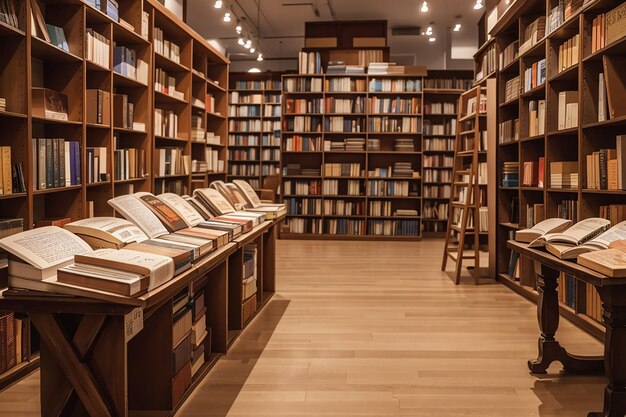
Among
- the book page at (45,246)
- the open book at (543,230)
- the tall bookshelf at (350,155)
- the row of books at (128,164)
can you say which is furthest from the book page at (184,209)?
the tall bookshelf at (350,155)

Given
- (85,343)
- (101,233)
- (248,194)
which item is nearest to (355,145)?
(248,194)

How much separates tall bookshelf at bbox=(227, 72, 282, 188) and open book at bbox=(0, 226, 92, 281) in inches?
378

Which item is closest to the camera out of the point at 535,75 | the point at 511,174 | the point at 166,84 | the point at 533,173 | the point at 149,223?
the point at 149,223

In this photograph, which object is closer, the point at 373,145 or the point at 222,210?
the point at 222,210

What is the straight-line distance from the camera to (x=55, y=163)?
3.64m

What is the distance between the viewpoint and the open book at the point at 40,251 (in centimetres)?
182

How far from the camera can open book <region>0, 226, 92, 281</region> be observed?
1.82 meters

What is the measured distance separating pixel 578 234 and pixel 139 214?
86.1 inches

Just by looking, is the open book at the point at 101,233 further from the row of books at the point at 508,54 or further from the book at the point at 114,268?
the row of books at the point at 508,54

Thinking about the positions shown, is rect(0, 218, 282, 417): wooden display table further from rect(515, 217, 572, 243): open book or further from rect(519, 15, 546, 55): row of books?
rect(519, 15, 546, 55): row of books

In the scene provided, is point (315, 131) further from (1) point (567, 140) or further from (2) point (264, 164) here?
(1) point (567, 140)

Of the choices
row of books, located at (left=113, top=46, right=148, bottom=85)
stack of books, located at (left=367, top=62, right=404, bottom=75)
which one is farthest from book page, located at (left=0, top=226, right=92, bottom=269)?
stack of books, located at (left=367, top=62, right=404, bottom=75)

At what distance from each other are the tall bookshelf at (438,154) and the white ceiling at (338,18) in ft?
4.78

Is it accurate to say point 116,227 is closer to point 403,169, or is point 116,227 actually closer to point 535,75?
point 535,75
